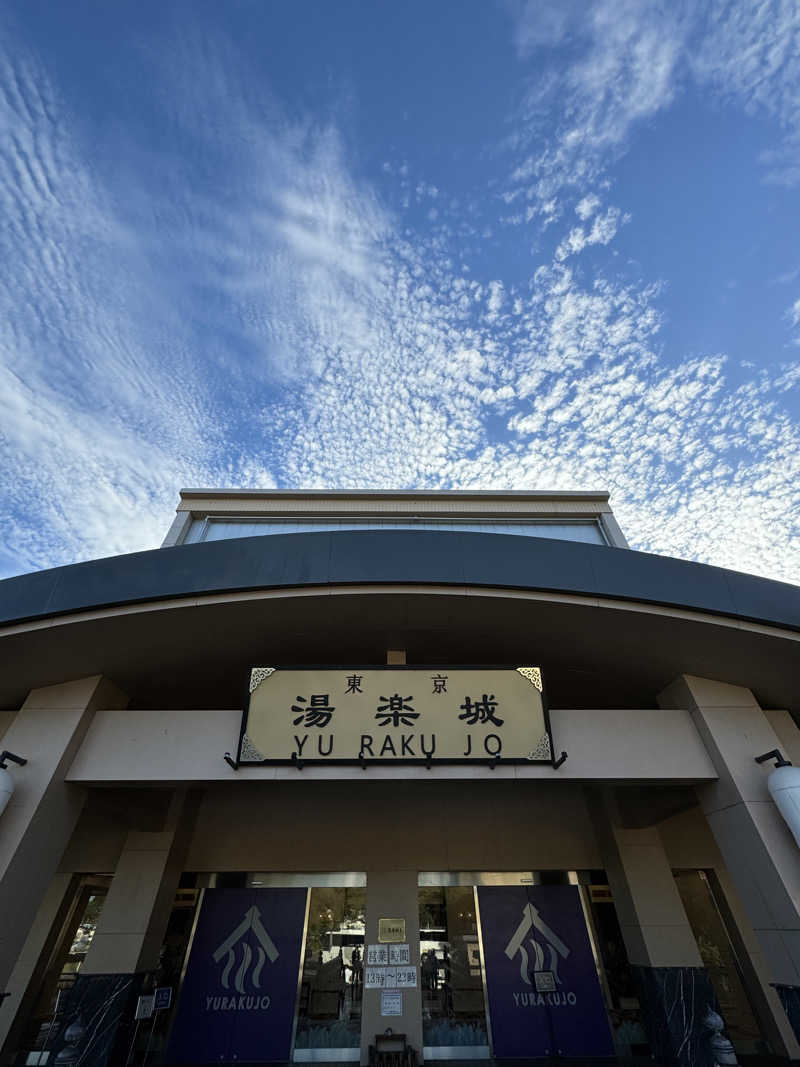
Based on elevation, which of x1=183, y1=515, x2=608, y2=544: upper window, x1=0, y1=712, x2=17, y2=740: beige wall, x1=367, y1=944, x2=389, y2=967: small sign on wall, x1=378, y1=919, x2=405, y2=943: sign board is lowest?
x1=367, y1=944, x2=389, y2=967: small sign on wall

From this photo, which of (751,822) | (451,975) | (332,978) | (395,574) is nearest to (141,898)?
(332,978)

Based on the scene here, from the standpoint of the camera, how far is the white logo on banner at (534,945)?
27.8ft

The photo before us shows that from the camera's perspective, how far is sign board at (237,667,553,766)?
242 inches

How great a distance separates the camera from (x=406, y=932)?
839cm

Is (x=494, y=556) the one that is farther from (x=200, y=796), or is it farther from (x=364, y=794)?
(x=200, y=796)

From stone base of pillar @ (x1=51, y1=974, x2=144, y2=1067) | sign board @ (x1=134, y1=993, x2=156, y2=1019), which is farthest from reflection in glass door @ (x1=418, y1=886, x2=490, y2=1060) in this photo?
stone base of pillar @ (x1=51, y1=974, x2=144, y2=1067)

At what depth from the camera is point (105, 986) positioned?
7.66 meters

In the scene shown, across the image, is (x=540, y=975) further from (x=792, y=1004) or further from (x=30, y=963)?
(x=30, y=963)

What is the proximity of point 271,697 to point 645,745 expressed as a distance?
476cm

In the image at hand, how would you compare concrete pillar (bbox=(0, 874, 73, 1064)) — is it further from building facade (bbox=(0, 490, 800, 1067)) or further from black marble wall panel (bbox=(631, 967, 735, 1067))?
black marble wall panel (bbox=(631, 967, 735, 1067))

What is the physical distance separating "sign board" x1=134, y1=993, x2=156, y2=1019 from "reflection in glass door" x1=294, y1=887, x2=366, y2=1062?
2213 millimetres

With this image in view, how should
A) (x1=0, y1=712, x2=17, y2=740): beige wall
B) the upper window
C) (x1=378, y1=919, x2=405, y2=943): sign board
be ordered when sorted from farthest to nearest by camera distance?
the upper window, (x1=378, y1=919, x2=405, y2=943): sign board, (x1=0, y1=712, x2=17, y2=740): beige wall

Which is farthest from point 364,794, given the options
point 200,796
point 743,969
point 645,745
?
point 743,969

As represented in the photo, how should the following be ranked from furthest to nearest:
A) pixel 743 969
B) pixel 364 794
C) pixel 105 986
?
pixel 364 794
pixel 743 969
pixel 105 986
